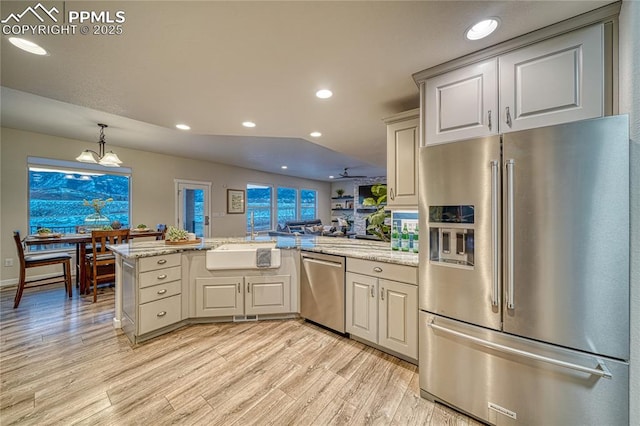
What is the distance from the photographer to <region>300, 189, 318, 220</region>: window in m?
10.7

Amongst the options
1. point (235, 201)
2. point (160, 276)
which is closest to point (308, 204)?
point (235, 201)

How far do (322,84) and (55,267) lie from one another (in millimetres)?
5765

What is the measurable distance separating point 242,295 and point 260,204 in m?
6.17

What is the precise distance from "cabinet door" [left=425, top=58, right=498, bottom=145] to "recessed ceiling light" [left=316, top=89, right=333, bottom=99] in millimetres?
793

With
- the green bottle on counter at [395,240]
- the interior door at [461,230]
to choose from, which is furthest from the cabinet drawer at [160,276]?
the interior door at [461,230]

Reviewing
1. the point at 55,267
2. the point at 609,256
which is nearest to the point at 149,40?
the point at 609,256

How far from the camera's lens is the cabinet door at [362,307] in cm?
231

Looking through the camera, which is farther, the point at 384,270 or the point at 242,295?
the point at 242,295

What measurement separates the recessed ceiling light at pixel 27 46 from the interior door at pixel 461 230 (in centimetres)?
258

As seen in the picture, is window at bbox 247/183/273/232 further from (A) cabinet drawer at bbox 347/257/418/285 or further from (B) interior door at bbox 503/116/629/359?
(B) interior door at bbox 503/116/629/359

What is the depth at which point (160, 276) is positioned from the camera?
2.59 m

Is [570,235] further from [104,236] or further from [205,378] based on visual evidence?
[104,236]

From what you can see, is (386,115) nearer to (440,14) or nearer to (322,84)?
(322,84)

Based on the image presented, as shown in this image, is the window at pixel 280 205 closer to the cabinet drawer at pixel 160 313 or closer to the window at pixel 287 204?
the window at pixel 287 204
